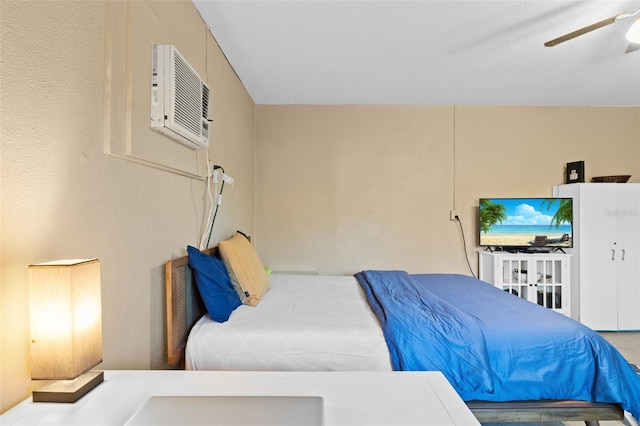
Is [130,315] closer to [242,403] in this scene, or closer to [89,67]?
[242,403]

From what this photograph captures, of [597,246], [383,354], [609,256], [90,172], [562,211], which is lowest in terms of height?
[383,354]

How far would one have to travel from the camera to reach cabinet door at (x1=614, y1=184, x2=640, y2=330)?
3373mm

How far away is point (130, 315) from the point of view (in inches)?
51.4

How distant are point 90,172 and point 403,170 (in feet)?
10.5

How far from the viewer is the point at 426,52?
2.56 meters

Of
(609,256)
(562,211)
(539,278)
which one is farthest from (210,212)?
(609,256)

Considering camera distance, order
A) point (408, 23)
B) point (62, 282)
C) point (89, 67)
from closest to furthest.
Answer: point (62, 282)
point (89, 67)
point (408, 23)

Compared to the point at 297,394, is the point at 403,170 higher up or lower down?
higher up

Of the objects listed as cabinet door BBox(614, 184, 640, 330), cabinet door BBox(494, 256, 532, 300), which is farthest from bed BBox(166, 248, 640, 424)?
cabinet door BBox(614, 184, 640, 330)

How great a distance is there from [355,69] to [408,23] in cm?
74

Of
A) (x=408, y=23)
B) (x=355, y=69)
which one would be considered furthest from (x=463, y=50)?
(x=355, y=69)

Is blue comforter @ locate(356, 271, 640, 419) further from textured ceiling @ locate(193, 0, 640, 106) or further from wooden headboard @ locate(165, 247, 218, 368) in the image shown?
textured ceiling @ locate(193, 0, 640, 106)

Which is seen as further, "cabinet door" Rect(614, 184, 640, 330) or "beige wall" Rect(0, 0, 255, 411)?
"cabinet door" Rect(614, 184, 640, 330)

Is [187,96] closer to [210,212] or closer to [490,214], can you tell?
[210,212]
